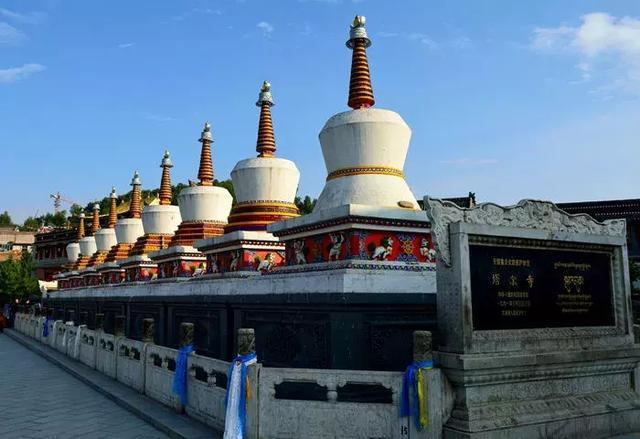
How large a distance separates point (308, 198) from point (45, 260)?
38340 millimetres

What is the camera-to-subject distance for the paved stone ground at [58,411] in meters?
8.91

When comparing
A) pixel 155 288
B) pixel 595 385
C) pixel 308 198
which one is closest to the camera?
pixel 595 385

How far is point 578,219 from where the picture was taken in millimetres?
8133

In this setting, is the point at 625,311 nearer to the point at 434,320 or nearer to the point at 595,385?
the point at 595,385

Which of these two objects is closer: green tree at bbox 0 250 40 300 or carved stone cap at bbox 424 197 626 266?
carved stone cap at bbox 424 197 626 266

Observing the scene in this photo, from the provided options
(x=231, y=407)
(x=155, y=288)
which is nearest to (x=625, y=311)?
(x=231, y=407)

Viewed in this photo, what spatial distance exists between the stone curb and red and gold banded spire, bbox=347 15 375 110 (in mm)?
6683

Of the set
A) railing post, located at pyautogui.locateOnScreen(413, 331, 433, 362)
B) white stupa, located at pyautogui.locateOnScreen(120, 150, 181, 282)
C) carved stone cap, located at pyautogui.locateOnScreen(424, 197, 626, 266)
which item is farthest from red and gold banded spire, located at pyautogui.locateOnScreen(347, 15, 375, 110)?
white stupa, located at pyautogui.locateOnScreen(120, 150, 181, 282)

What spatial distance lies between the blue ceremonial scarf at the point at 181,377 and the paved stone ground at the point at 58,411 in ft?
2.14

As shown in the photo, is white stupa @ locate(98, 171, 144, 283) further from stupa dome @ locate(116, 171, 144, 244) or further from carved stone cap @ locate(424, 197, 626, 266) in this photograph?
carved stone cap @ locate(424, 197, 626, 266)

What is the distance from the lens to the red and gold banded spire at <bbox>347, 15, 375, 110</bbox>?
458 inches

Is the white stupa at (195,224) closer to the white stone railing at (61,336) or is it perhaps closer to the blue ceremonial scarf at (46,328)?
the white stone railing at (61,336)

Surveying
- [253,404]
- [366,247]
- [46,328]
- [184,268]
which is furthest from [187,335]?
[46,328]

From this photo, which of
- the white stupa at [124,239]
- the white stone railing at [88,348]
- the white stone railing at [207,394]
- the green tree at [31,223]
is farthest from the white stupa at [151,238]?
the green tree at [31,223]
